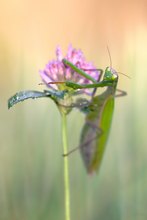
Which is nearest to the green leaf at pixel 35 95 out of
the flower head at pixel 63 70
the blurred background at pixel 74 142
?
the flower head at pixel 63 70

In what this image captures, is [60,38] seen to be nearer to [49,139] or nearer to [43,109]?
[43,109]

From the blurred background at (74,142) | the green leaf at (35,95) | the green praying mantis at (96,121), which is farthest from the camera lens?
the blurred background at (74,142)

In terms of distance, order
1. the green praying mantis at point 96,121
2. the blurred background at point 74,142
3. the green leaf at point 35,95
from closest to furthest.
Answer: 1. the green leaf at point 35,95
2. the green praying mantis at point 96,121
3. the blurred background at point 74,142

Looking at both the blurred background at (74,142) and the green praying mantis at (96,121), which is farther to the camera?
the blurred background at (74,142)

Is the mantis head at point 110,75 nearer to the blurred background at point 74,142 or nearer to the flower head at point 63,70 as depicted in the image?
the flower head at point 63,70

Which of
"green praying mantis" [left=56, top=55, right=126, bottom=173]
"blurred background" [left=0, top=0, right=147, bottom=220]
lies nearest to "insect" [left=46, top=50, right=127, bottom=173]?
"green praying mantis" [left=56, top=55, right=126, bottom=173]

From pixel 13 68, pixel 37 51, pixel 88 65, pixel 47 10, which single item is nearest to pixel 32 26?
pixel 37 51

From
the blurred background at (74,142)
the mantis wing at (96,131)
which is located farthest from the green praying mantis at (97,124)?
the blurred background at (74,142)

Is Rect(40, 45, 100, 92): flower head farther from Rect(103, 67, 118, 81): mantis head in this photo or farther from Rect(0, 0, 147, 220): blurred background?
Rect(0, 0, 147, 220): blurred background

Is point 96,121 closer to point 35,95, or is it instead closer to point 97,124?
point 97,124

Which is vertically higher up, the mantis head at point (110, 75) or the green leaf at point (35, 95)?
the mantis head at point (110, 75)
